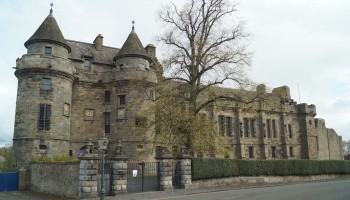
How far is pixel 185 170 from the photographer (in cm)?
2020

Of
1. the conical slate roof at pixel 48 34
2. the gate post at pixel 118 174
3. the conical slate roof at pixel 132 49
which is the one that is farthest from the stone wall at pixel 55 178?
the conical slate roof at pixel 132 49

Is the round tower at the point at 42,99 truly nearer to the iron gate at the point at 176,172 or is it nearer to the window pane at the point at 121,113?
the window pane at the point at 121,113

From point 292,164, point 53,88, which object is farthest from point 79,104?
point 292,164

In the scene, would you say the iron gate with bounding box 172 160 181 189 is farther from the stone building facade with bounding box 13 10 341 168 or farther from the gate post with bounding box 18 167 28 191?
the gate post with bounding box 18 167 28 191

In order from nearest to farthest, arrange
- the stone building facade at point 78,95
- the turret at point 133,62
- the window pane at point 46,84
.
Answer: the stone building facade at point 78,95 < the window pane at point 46,84 < the turret at point 133,62

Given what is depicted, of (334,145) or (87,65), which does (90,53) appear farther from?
(334,145)

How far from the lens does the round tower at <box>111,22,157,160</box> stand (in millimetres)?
30125

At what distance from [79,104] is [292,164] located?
22.8 m

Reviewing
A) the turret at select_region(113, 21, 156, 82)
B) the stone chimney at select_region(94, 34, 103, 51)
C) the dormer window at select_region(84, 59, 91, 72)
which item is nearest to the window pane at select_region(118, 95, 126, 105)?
the turret at select_region(113, 21, 156, 82)

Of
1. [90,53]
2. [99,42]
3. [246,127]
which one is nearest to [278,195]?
[90,53]

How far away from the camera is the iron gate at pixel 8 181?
22266 mm

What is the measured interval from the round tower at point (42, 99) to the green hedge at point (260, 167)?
48.1ft

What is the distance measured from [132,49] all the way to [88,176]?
64.2ft

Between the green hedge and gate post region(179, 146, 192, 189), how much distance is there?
0.42m
